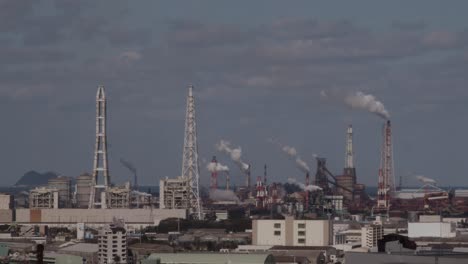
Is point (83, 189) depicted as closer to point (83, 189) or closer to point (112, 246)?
point (83, 189)

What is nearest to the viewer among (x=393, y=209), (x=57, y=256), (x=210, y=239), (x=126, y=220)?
(x=57, y=256)

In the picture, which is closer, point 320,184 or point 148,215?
point 148,215

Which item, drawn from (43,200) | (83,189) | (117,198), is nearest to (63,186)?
(83,189)

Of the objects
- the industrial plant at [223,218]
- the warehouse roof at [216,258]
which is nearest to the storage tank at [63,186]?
the industrial plant at [223,218]

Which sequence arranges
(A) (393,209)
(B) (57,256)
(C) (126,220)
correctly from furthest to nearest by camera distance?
(A) (393,209) < (C) (126,220) < (B) (57,256)

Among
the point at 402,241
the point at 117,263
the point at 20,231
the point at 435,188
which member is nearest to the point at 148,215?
the point at 20,231

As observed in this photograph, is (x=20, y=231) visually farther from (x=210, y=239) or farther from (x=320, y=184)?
(x=320, y=184)

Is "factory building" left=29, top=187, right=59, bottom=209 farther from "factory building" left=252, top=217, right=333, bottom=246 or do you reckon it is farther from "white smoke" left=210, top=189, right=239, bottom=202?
"factory building" left=252, top=217, right=333, bottom=246
